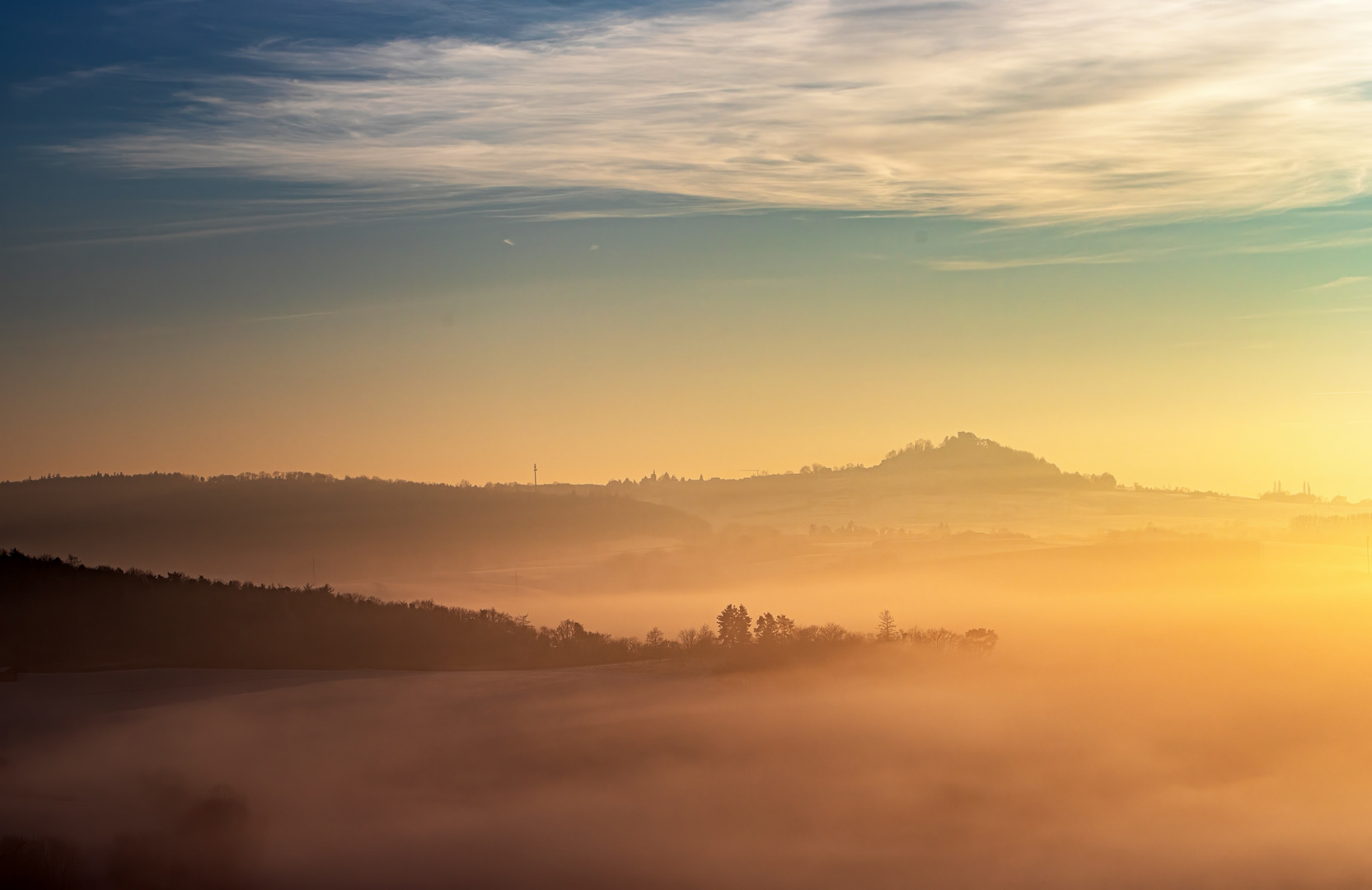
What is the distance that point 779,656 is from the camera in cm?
18825

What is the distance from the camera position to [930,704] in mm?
183000

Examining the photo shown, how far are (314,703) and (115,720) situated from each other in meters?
23.3

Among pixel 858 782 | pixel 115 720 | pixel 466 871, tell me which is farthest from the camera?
pixel 858 782

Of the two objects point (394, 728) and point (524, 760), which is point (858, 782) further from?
point (394, 728)

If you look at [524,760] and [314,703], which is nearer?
[524,760]

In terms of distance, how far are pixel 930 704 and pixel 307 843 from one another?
125m

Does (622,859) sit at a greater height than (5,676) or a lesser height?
lesser

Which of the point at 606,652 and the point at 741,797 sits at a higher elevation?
the point at 606,652

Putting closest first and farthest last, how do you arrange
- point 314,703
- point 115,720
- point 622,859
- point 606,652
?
point 622,859 → point 115,720 → point 314,703 → point 606,652

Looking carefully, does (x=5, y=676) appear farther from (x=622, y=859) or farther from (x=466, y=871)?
(x=622, y=859)

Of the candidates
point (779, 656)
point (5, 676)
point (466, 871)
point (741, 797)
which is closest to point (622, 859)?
point (466, 871)

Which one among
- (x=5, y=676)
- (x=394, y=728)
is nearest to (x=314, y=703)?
(x=394, y=728)

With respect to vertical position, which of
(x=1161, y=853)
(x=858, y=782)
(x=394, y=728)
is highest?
(x=394, y=728)

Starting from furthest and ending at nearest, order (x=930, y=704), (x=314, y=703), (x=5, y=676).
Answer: (x=930, y=704)
(x=314, y=703)
(x=5, y=676)
